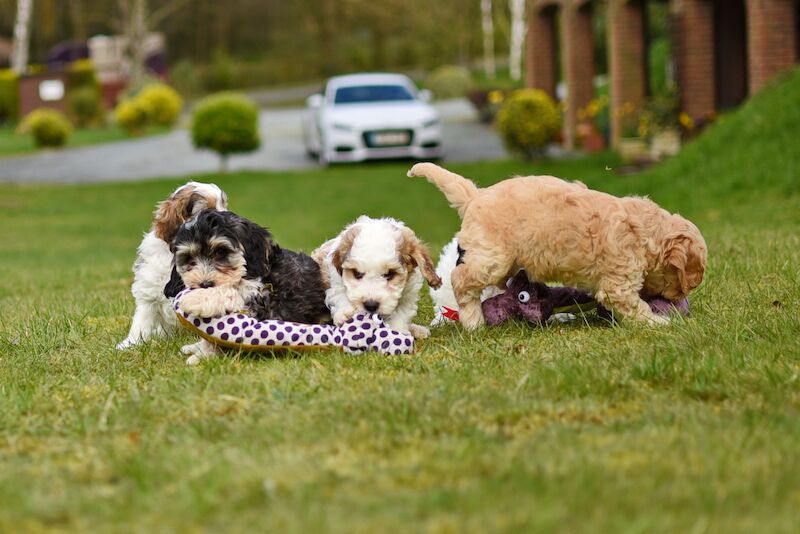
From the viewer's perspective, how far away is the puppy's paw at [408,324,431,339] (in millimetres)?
6176

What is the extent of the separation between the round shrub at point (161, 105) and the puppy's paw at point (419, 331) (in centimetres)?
3619

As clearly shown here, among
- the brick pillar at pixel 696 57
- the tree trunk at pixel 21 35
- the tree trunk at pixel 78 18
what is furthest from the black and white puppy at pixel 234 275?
the tree trunk at pixel 78 18

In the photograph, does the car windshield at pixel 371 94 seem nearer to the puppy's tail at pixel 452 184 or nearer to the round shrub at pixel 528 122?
the round shrub at pixel 528 122

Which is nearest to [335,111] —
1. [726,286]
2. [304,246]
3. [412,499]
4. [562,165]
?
[562,165]

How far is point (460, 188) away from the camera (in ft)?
20.6

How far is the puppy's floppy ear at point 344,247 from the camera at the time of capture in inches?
228

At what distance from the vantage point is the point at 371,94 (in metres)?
28.3

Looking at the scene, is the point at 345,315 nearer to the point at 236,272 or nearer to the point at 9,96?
the point at 236,272

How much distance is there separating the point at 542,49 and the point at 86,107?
22.2 metres

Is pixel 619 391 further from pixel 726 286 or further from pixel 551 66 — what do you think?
pixel 551 66

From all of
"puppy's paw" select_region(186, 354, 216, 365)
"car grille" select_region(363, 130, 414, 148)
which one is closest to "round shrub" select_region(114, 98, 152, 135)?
"car grille" select_region(363, 130, 414, 148)

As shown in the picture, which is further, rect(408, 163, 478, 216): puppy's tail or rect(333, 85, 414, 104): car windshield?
rect(333, 85, 414, 104): car windshield

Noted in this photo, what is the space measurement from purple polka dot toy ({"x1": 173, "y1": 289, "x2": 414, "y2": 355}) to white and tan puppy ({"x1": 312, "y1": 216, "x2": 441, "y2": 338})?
118 mm

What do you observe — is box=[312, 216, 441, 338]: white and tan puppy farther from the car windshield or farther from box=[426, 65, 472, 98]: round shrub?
box=[426, 65, 472, 98]: round shrub
